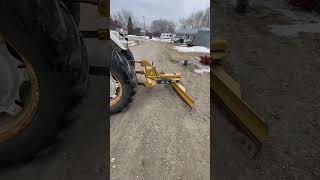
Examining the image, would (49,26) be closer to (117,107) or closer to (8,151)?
(8,151)

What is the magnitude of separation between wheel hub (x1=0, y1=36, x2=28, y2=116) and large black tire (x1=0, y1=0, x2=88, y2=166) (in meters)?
0.19

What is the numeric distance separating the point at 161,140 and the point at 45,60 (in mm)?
1106

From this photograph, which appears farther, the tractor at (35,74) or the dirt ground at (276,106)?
the dirt ground at (276,106)

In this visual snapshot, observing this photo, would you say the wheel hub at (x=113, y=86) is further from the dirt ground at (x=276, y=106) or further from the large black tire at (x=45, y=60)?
the large black tire at (x=45, y=60)

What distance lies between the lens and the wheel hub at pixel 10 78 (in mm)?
1621

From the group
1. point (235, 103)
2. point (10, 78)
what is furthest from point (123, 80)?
point (10, 78)

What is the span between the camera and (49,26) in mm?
1455

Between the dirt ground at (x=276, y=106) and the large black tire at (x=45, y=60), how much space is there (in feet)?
3.39

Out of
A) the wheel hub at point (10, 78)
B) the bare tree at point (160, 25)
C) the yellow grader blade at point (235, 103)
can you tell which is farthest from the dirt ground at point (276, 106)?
the bare tree at point (160, 25)

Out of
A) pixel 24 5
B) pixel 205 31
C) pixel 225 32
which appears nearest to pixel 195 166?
pixel 24 5

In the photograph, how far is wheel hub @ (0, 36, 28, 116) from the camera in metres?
1.62

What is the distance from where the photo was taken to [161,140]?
2.19 m

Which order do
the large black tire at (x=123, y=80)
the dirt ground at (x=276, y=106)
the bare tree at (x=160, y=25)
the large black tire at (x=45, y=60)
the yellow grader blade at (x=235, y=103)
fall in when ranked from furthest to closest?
1. the bare tree at (x=160, y=25)
2. the large black tire at (x=123, y=80)
3. the yellow grader blade at (x=235, y=103)
4. the dirt ground at (x=276, y=106)
5. the large black tire at (x=45, y=60)

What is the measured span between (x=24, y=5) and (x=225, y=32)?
4876 mm
